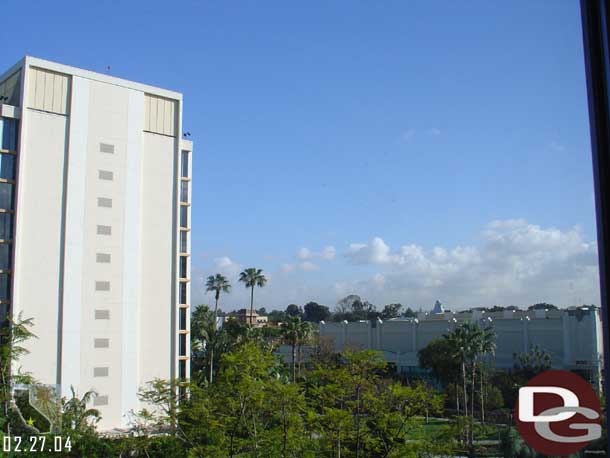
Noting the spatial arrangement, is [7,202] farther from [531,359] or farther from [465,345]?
[531,359]

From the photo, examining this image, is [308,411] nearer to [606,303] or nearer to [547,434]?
[547,434]

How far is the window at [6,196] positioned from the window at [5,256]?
953 millimetres

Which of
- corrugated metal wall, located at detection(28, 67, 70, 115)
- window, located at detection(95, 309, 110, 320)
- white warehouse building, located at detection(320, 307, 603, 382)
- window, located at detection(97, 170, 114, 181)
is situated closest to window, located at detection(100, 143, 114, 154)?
window, located at detection(97, 170, 114, 181)

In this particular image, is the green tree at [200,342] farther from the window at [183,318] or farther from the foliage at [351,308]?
the foliage at [351,308]

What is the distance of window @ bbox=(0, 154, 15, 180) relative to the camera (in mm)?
14641

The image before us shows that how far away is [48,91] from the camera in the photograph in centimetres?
1529

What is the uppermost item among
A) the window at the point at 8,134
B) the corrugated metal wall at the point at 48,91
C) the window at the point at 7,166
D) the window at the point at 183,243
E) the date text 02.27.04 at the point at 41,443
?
the corrugated metal wall at the point at 48,91

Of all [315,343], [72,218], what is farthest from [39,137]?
[315,343]

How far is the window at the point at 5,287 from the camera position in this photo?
14.4 m

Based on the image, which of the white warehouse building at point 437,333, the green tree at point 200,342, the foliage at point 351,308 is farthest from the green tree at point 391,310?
the green tree at point 200,342

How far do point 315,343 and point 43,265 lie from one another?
13.7m

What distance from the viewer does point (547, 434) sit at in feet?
6.29

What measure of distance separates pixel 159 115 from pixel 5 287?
21.3 ft

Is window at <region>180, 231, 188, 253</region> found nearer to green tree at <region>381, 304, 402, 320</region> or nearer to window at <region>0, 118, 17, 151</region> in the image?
window at <region>0, 118, 17, 151</region>
